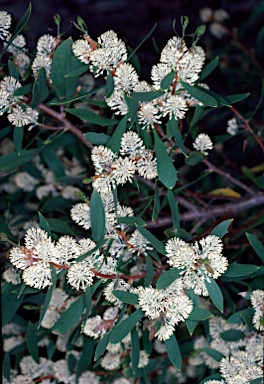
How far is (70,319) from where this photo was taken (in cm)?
76

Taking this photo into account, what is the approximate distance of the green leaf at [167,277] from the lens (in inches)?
26.7

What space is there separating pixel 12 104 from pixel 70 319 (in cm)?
33

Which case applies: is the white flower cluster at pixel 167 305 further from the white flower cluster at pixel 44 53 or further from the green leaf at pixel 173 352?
the white flower cluster at pixel 44 53

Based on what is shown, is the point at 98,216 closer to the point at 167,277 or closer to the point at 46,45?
the point at 167,277

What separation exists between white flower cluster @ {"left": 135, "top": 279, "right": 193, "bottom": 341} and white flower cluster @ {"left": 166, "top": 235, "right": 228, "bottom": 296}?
0.02 m

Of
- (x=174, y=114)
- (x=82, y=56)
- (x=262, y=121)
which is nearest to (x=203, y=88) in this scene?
(x=174, y=114)

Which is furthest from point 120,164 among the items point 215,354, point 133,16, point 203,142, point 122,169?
point 133,16

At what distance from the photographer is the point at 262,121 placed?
144 centimetres

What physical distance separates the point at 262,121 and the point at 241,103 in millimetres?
82

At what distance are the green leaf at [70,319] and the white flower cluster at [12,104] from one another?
29 centimetres

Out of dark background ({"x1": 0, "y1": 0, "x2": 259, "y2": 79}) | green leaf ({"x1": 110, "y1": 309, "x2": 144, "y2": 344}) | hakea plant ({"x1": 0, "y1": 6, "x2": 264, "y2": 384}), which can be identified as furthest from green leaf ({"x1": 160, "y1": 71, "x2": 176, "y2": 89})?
dark background ({"x1": 0, "y1": 0, "x2": 259, "y2": 79})

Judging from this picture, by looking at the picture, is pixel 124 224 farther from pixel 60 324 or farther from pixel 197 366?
pixel 197 366

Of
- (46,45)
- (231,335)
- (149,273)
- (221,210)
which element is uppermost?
(46,45)

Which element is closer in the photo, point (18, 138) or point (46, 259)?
point (46, 259)
